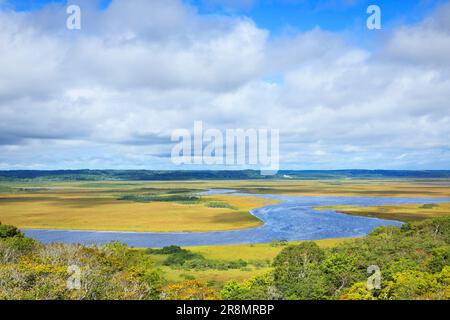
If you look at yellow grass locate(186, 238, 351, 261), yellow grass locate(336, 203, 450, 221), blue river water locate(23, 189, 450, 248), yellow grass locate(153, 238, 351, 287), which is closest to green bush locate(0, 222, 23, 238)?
yellow grass locate(153, 238, 351, 287)

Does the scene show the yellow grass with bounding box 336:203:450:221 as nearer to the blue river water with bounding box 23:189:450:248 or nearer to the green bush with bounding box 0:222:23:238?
the blue river water with bounding box 23:189:450:248

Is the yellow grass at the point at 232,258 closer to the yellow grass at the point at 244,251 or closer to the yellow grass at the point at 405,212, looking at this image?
the yellow grass at the point at 244,251

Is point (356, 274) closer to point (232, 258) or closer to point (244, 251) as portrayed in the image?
point (232, 258)

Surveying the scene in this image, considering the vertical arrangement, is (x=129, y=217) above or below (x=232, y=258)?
above

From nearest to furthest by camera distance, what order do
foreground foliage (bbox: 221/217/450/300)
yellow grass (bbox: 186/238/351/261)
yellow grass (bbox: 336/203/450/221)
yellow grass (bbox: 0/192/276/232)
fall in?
foreground foliage (bbox: 221/217/450/300)
yellow grass (bbox: 186/238/351/261)
yellow grass (bbox: 0/192/276/232)
yellow grass (bbox: 336/203/450/221)

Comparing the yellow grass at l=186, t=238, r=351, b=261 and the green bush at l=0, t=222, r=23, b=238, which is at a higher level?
the green bush at l=0, t=222, r=23, b=238

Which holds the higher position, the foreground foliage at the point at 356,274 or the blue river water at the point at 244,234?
the foreground foliage at the point at 356,274

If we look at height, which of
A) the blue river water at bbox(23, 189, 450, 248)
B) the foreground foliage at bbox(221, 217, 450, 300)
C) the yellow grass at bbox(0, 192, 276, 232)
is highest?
the foreground foliage at bbox(221, 217, 450, 300)

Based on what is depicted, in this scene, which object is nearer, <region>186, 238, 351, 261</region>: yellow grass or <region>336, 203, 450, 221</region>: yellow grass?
<region>186, 238, 351, 261</region>: yellow grass

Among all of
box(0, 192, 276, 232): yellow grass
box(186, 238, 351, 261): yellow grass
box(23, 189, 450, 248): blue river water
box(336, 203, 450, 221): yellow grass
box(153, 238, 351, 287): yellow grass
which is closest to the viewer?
box(153, 238, 351, 287): yellow grass

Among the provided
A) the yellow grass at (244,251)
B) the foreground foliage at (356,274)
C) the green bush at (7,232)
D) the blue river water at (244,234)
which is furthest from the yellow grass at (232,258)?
the green bush at (7,232)

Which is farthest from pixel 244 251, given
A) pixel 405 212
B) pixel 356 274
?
pixel 405 212
